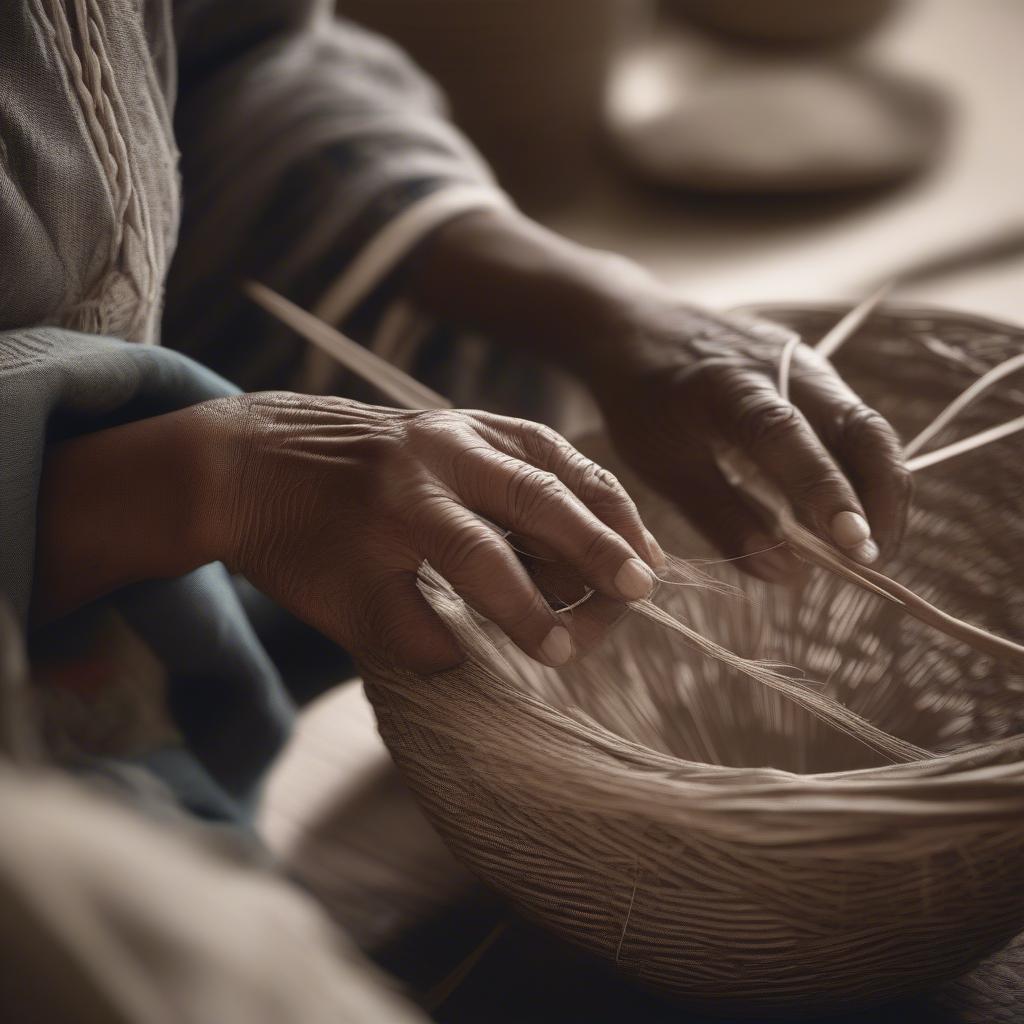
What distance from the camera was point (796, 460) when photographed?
1.66 feet

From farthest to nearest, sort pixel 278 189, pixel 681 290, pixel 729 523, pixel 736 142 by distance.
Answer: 1. pixel 736 142
2. pixel 681 290
3. pixel 278 189
4. pixel 729 523

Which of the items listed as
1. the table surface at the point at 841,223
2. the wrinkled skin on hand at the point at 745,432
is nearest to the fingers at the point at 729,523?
the wrinkled skin on hand at the point at 745,432

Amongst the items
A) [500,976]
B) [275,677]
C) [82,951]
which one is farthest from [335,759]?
[82,951]

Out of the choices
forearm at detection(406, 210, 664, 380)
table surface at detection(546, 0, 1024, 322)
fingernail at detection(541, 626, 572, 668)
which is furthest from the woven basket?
table surface at detection(546, 0, 1024, 322)

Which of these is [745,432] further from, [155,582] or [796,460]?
[155,582]

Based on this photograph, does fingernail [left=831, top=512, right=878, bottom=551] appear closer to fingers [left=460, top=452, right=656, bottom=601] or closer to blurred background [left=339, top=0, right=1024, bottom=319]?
fingers [left=460, top=452, right=656, bottom=601]

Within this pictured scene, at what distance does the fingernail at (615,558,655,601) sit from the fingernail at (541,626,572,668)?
0.08ft

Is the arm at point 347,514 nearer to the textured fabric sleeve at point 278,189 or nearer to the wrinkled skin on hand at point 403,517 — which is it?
the wrinkled skin on hand at point 403,517

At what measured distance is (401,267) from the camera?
2.26ft

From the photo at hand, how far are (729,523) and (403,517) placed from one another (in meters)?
0.20

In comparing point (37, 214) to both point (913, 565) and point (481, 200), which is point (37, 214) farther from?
point (913, 565)

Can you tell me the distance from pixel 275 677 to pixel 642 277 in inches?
11.5

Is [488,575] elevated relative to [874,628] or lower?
elevated

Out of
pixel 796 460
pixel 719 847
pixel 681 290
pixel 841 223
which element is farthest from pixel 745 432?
pixel 841 223
